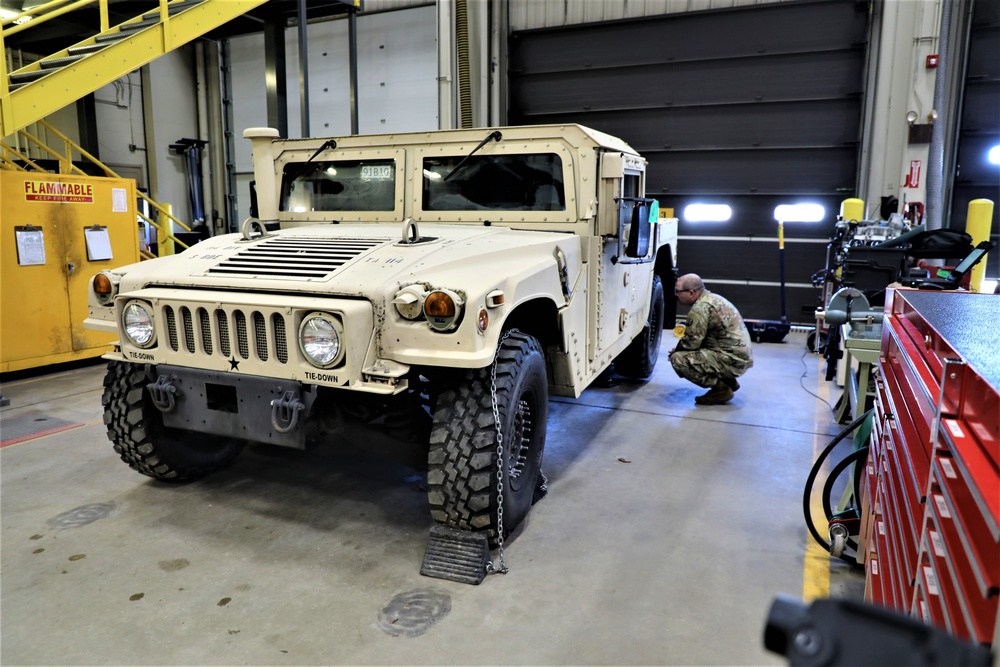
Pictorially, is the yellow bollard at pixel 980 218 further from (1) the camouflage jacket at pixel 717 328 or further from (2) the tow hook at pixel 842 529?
(2) the tow hook at pixel 842 529

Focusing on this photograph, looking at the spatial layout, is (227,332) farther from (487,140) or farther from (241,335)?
(487,140)

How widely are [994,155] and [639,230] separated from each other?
7.07 m

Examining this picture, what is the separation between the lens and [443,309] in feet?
9.09

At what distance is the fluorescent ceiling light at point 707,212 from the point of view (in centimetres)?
990

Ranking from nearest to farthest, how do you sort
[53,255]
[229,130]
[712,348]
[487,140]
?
[487,140] → [712,348] → [53,255] → [229,130]

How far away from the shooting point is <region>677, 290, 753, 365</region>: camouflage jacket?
18.8ft

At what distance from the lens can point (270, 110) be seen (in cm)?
784

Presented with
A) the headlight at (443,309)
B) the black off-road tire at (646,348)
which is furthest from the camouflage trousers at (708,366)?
the headlight at (443,309)

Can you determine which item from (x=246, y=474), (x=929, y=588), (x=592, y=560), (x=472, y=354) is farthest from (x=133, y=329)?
(x=929, y=588)

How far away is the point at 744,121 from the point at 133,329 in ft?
28.2

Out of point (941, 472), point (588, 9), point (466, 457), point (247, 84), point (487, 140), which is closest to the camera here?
point (941, 472)

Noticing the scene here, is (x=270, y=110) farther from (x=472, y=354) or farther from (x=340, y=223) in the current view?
(x=472, y=354)

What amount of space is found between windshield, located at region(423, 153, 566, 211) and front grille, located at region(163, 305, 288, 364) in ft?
5.08

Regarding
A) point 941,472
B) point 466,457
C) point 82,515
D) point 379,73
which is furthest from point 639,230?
point 379,73
